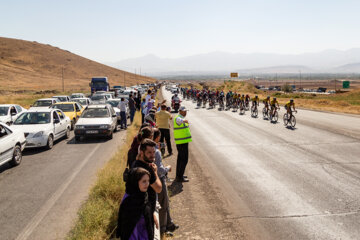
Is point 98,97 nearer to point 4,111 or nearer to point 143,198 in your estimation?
point 4,111

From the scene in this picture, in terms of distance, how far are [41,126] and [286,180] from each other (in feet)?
31.2

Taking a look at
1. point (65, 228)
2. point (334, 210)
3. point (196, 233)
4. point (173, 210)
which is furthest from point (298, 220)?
point (65, 228)

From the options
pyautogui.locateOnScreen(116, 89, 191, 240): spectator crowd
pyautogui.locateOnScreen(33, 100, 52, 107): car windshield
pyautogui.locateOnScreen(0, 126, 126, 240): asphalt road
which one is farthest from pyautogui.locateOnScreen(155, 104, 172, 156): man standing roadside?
pyautogui.locateOnScreen(33, 100, 52, 107): car windshield

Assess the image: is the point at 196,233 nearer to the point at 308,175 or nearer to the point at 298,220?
the point at 298,220

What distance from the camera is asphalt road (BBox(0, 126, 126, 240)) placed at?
5.80 m

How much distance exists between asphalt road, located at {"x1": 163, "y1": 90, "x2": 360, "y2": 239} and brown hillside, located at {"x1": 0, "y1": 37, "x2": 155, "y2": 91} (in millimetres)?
93602

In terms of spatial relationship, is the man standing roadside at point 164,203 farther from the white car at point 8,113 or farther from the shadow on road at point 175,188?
the white car at point 8,113

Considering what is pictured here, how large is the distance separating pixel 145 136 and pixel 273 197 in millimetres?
3440

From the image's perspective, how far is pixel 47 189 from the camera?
7.88 meters

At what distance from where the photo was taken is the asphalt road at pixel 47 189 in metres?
5.80

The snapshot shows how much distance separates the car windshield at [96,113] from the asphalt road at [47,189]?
2712mm

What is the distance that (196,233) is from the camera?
214 inches

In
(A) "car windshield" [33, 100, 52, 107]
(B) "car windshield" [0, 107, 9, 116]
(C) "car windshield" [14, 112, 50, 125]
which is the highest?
(A) "car windshield" [33, 100, 52, 107]

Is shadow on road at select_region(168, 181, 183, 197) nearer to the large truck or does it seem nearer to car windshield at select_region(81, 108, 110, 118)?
car windshield at select_region(81, 108, 110, 118)
